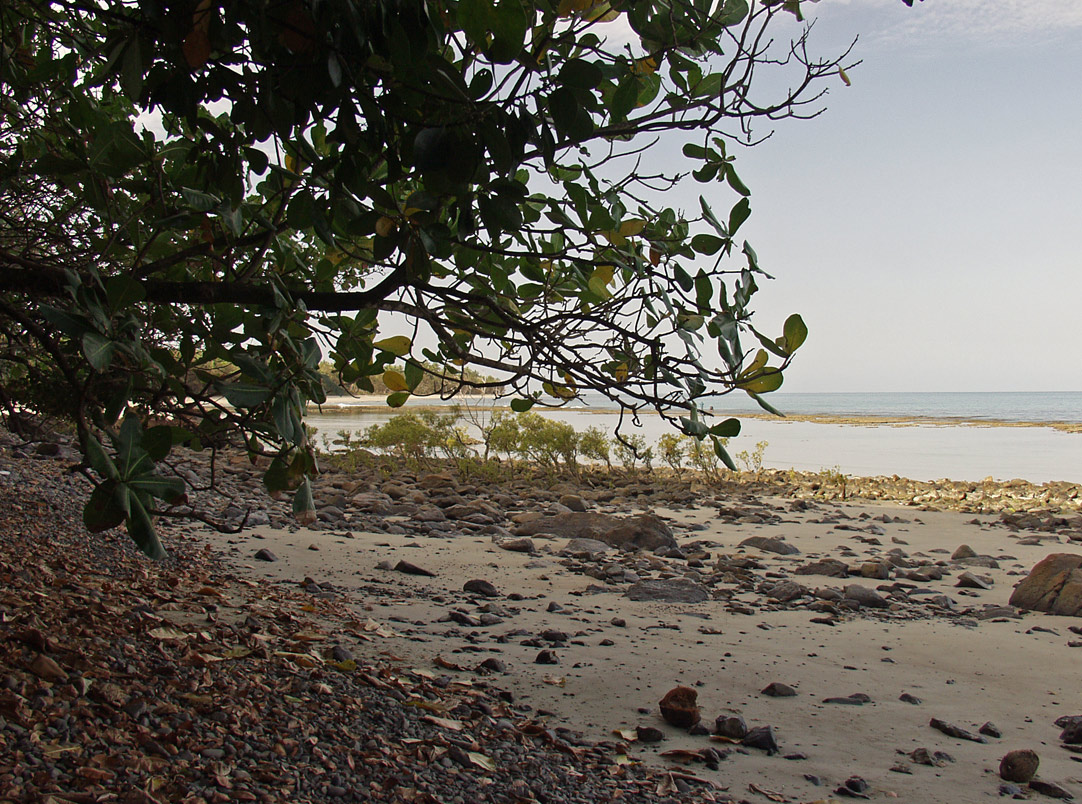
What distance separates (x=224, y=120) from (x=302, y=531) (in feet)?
15.6

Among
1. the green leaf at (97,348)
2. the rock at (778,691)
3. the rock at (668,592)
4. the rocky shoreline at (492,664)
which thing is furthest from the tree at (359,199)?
the rock at (668,592)

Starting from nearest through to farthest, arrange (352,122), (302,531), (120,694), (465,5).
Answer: (465,5)
(352,122)
(120,694)
(302,531)

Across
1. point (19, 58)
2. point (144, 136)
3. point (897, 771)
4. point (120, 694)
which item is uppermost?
point (19, 58)

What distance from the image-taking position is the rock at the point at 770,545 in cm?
661

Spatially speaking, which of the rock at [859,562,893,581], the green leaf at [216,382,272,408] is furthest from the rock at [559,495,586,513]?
the green leaf at [216,382,272,408]

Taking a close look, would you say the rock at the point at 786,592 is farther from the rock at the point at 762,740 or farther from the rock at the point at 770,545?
the rock at the point at 762,740

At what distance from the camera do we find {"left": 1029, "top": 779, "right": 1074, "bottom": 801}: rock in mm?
2383

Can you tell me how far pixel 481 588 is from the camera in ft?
15.3

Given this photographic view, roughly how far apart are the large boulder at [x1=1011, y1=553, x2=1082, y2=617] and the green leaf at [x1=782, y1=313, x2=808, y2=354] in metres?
4.30

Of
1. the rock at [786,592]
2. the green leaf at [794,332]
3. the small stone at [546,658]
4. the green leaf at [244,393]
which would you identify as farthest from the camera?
the rock at [786,592]

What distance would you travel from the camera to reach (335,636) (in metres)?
3.32

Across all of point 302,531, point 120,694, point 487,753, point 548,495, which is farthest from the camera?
point 548,495

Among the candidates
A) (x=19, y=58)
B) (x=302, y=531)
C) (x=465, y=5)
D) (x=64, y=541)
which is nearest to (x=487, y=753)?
(x=465, y=5)

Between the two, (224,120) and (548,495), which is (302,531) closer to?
(548,495)
